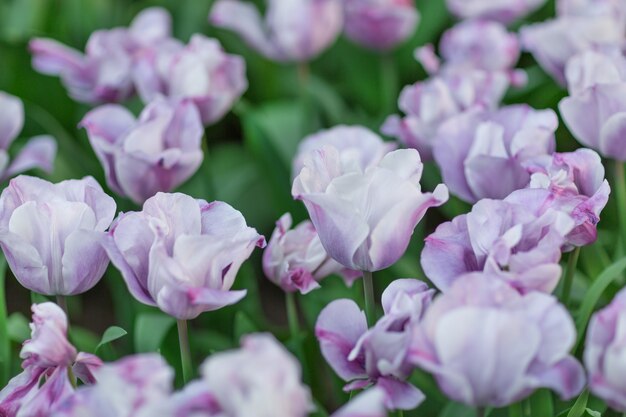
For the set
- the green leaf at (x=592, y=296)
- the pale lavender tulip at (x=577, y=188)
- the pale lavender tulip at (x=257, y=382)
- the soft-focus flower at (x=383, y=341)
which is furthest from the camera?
the green leaf at (x=592, y=296)

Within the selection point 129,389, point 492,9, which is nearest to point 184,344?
point 129,389

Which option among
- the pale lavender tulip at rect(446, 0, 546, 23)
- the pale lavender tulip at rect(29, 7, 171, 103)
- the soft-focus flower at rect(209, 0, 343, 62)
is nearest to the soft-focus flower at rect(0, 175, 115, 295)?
the pale lavender tulip at rect(29, 7, 171, 103)

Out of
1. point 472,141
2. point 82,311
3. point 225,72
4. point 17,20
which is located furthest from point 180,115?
point 17,20

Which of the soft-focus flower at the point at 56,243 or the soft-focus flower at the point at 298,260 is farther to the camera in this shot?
the soft-focus flower at the point at 298,260

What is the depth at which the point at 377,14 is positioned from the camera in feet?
5.09

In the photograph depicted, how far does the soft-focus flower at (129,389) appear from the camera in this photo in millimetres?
586

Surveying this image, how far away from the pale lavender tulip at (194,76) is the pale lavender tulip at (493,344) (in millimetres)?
642

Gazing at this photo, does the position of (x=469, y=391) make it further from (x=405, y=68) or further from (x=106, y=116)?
(x=405, y=68)

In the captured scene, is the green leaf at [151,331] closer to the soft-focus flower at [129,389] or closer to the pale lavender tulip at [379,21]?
the soft-focus flower at [129,389]

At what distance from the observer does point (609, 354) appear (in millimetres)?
623

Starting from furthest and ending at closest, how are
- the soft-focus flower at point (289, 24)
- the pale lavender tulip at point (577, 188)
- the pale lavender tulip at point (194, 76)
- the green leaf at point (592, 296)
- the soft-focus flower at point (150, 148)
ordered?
the soft-focus flower at point (289, 24) < the pale lavender tulip at point (194, 76) < the soft-focus flower at point (150, 148) < the green leaf at point (592, 296) < the pale lavender tulip at point (577, 188)

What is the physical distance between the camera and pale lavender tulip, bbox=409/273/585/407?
2.06 feet

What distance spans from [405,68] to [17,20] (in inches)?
27.9

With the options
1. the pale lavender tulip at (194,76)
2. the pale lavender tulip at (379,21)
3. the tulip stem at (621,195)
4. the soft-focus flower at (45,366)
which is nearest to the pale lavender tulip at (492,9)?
the pale lavender tulip at (379,21)
